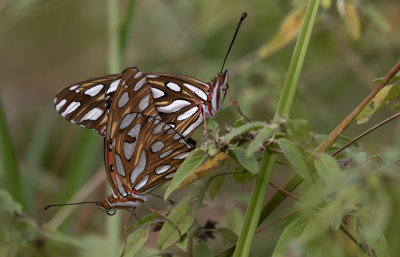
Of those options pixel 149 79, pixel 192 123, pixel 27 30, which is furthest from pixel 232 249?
pixel 27 30

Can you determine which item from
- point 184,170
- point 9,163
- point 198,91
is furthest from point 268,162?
point 9,163

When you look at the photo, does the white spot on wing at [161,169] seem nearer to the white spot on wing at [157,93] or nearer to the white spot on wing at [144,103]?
the white spot on wing at [144,103]

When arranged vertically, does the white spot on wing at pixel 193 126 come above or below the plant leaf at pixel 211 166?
above

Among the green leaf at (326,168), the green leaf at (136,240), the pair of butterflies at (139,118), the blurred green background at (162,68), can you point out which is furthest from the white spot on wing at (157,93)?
the green leaf at (326,168)

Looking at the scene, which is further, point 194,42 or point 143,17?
point 143,17

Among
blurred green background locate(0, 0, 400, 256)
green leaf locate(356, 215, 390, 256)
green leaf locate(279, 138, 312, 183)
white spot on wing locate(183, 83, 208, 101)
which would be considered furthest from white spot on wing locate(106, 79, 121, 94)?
green leaf locate(356, 215, 390, 256)

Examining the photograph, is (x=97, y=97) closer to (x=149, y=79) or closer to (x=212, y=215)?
(x=149, y=79)
